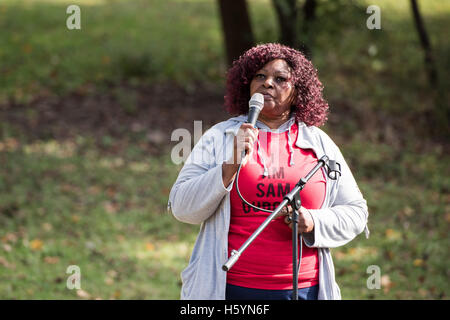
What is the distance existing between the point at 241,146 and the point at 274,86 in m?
0.68

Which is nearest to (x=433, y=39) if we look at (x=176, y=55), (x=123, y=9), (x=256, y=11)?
(x=256, y=11)

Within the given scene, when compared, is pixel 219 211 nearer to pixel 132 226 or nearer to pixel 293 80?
pixel 293 80

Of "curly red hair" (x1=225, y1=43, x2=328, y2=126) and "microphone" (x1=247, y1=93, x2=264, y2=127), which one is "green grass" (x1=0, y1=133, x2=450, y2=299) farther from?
"microphone" (x1=247, y1=93, x2=264, y2=127)

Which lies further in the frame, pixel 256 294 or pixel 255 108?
pixel 256 294

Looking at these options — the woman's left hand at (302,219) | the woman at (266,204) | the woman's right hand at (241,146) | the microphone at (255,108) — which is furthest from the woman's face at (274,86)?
the woman's left hand at (302,219)

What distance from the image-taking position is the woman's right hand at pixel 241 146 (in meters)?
2.93

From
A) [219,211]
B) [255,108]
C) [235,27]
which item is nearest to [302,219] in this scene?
[219,211]

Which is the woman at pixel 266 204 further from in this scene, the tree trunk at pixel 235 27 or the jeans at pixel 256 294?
the tree trunk at pixel 235 27

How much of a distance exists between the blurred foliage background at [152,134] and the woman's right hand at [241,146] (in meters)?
3.65

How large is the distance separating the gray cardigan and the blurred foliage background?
10.7 ft

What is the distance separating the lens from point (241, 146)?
Result: 9.66 ft

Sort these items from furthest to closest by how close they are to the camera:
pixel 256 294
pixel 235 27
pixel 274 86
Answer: pixel 235 27 → pixel 274 86 → pixel 256 294

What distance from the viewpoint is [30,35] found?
14867mm
